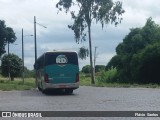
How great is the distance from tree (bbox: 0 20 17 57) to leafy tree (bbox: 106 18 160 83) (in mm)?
21260

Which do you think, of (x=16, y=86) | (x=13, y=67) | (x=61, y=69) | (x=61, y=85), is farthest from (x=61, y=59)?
(x=13, y=67)

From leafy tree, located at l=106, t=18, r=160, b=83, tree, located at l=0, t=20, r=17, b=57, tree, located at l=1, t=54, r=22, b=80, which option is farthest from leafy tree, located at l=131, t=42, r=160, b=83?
tree, located at l=1, t=54, r=22, b=80

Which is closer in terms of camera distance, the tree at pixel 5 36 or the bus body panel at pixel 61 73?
the bus body panel at pixel 61 73

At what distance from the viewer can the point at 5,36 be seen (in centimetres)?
8406

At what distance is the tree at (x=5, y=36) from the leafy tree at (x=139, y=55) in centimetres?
2126

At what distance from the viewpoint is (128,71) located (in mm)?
65000

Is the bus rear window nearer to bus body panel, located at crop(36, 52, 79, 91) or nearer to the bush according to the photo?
bus body panel, located at crop(36, 52, 79, 91)

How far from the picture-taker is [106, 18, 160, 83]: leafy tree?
5862 centimetres

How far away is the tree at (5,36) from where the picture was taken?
3278 inches

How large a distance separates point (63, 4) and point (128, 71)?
1368 cm

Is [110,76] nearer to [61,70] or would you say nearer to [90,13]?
[90,13]

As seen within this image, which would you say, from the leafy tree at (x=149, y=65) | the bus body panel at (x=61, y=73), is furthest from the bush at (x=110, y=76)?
the bus body panel at (x=61, y=73)

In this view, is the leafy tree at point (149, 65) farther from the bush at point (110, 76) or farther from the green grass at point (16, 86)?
the green grass at point (16, 86)

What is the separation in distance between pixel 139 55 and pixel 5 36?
31973mm
